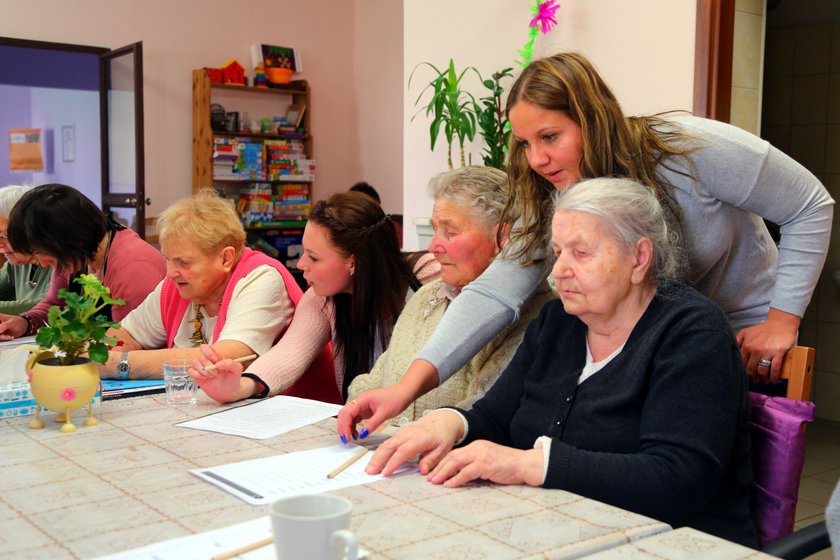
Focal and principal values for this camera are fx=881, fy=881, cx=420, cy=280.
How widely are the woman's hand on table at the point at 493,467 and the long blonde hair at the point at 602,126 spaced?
0.61 m

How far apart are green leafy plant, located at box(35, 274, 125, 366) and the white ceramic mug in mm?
974

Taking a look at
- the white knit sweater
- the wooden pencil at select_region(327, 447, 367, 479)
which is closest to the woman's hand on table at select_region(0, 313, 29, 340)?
the white knit sweater

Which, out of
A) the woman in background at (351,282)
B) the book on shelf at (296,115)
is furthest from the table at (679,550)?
the book on shelf at (296,115)

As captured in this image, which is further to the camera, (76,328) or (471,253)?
(471,253)

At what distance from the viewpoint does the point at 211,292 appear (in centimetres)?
266

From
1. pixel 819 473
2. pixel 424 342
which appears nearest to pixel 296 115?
pixel 819 473

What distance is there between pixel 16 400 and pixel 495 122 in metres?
2.99

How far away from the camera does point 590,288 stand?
1.53 meters

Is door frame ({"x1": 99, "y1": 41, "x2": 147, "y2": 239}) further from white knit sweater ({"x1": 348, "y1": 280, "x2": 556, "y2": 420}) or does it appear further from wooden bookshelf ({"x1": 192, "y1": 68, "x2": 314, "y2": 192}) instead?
white knit sweater ({"x1": 348, "y1": 280, "x2": 556, "y2": 420})

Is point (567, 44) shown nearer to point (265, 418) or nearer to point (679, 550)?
point (265, 418)

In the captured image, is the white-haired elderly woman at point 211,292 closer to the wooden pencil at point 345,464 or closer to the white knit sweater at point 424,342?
the white knit sweater at point 424,342

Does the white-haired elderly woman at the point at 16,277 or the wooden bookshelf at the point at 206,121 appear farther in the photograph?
the wooden bookshelf at the point at 206,121

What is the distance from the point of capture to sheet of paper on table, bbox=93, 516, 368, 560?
1.05 m

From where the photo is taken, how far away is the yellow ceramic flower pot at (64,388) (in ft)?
5.64
